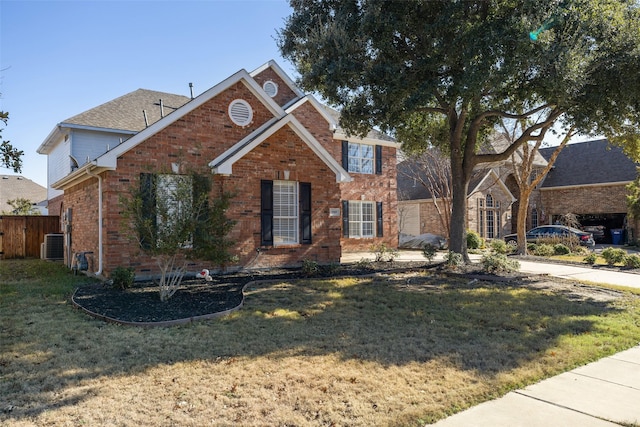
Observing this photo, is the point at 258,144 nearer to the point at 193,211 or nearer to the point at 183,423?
the point at 193,211

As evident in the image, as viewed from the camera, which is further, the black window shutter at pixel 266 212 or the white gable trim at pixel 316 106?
the white gable trim at pixel 316 106

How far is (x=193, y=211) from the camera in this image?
8250 mm

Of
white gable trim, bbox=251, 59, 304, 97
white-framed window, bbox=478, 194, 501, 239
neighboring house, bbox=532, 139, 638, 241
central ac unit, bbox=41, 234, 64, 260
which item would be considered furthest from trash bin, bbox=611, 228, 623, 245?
central ac unit, bbox=41, 234, 64, 260

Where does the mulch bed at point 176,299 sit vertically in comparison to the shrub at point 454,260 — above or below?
below

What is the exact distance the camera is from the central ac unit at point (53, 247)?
17.8m

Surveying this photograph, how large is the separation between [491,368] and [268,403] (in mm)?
2621

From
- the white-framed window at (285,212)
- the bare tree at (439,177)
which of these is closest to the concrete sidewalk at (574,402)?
the white-framed window at (285,212)

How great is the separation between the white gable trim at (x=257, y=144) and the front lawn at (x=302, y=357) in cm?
398

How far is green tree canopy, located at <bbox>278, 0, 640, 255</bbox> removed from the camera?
33.1 feet

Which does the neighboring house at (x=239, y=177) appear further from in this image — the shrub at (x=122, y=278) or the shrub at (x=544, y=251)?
the shrub at (x=544, y=251)

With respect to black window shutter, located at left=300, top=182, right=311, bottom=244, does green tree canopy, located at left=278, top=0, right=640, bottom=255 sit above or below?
above

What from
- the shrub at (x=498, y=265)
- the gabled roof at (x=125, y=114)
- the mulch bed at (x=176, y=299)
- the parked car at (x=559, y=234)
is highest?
the gabled roof at (x=125, y=114)

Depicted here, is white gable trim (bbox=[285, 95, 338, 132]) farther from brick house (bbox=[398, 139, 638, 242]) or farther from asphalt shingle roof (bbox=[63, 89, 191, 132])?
brick house (bbox=[398, 139, 638, 242])

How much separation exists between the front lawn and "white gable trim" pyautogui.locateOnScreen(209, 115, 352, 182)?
13.0ft
